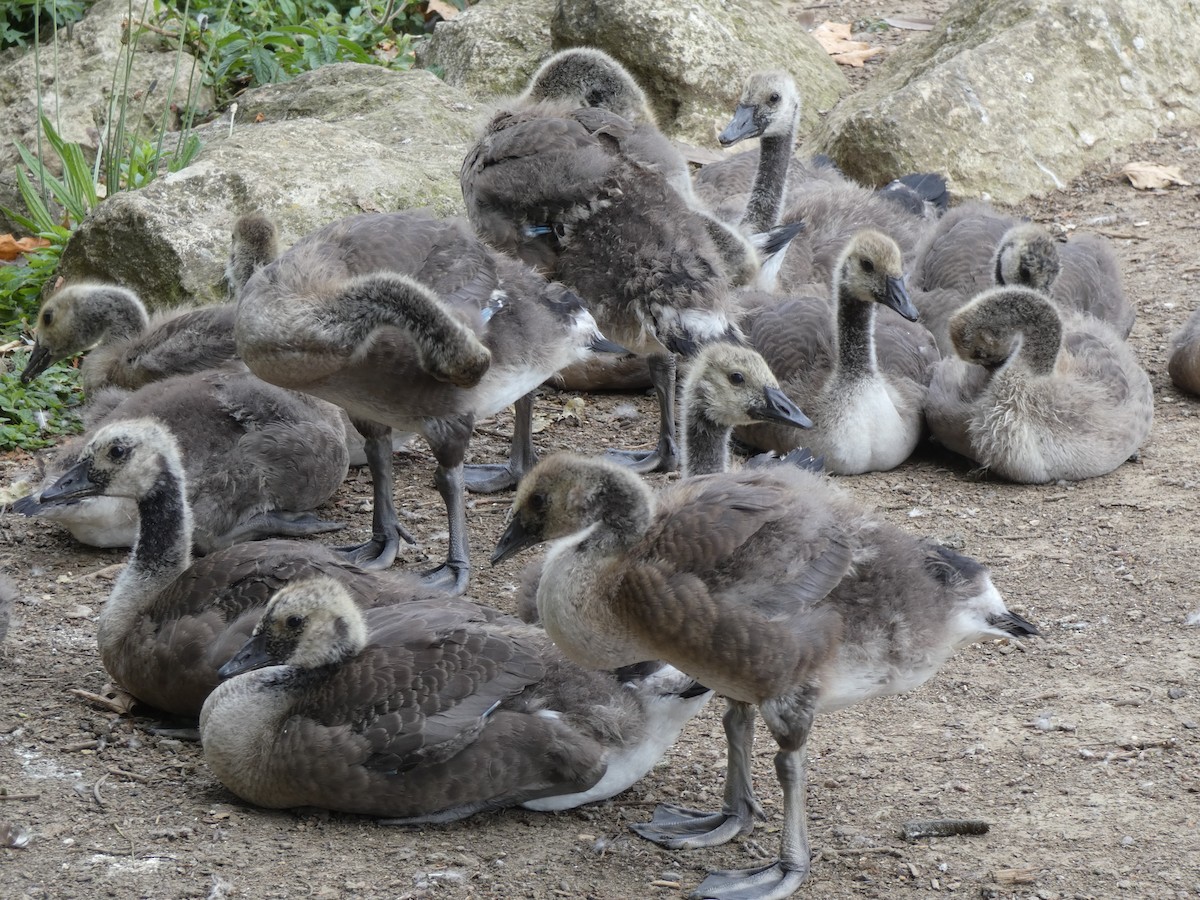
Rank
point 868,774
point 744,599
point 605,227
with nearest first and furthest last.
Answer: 1. point 744,599
2. point 868,774
3. point 605,227

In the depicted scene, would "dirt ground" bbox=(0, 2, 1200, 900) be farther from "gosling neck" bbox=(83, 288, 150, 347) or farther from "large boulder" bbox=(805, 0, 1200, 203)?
"large boulder" bbox=(805, 0, 1200, 203)

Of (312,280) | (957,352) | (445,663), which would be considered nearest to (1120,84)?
(957,352)

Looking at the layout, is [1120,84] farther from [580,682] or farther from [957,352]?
[580,682]

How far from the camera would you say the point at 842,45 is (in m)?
12.8

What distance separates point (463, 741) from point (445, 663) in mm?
257

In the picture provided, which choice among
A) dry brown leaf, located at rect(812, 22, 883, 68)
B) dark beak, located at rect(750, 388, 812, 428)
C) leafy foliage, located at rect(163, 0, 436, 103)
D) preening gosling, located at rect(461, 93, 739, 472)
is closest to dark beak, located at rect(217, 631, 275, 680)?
dark beak, located at rect(750, 388, 812, 428)

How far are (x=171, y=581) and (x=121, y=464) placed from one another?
0.48 meters

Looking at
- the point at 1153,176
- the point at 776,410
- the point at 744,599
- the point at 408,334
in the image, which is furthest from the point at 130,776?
the point at 1153,176

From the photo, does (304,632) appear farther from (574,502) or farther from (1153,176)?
(1153,176)

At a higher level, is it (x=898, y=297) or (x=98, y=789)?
(x=898, y=297)

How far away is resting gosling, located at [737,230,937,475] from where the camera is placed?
6.94 m

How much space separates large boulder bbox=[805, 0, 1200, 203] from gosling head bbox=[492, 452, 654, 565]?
6456 millimetres

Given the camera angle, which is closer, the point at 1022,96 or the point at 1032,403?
the point at 1032,403

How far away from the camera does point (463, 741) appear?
180 inches
